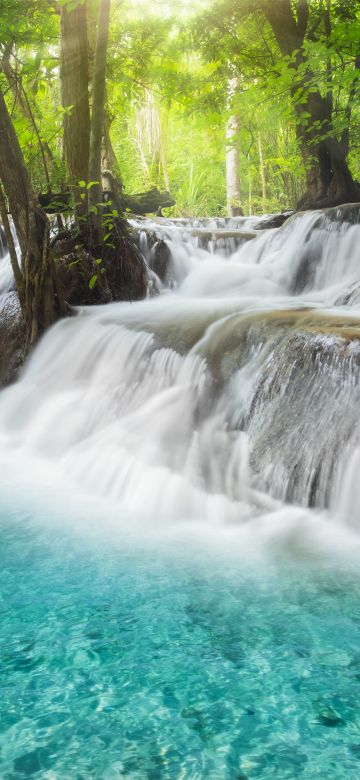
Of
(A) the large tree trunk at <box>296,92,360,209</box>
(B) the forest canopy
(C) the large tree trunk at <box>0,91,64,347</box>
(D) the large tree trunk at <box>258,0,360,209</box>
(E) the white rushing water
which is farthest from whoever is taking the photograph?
(A) the large tree trunk at <box>296,92,360,209</box>

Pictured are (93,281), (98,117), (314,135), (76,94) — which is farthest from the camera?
(314,135)

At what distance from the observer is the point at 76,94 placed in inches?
266

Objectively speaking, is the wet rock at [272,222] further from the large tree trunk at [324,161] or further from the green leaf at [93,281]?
the green leaf at [93,281]

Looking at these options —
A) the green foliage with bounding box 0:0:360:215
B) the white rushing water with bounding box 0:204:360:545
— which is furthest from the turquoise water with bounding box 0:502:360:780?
the green foliage with bounding box 0:0:360:215

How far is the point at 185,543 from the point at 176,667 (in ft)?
3.69

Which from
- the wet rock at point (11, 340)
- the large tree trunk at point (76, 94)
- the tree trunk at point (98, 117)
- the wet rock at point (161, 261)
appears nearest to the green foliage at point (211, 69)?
the large tree trunk at point (76, 94)

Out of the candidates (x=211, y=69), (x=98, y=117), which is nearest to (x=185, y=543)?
(x=98, y=117)

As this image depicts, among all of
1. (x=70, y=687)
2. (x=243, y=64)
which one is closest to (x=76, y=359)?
(x=70, y=687)

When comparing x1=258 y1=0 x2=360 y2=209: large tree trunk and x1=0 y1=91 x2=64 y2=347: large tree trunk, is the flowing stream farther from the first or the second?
x1=258 y1=0 x2=360 y2=209: large tree trunk

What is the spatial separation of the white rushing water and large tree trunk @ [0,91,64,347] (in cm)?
27

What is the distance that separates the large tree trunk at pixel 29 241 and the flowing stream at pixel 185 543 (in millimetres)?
263

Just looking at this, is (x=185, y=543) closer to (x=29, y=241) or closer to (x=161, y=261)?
(x=29, y=241)

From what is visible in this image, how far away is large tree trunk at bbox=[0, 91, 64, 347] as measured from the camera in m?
5.82

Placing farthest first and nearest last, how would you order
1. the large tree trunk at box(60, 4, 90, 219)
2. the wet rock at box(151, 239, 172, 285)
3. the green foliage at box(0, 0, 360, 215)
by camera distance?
the wet rock at box(151, 239, 172, 285) → the large tree trunk at box(60, 4, 90, 219) → the green foliage at box(0, 0, 360, 215)
